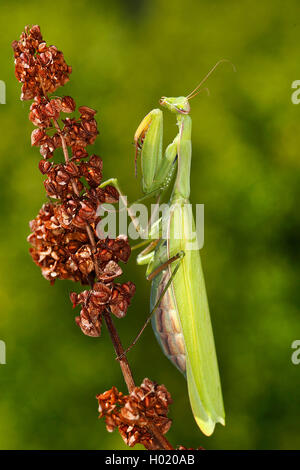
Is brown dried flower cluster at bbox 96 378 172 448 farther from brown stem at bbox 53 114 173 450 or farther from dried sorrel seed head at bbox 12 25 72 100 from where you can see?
dried sorrel seed head at bbox 12 25 72 100

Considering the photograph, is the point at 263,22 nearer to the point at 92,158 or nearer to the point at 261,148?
the point at 261,148

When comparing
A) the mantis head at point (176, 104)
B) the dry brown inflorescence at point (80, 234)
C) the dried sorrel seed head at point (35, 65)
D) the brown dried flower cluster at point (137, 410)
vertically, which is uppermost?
the dried sorrel seed head at point (35, 65)

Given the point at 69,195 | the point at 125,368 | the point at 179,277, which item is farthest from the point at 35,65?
the point at 179,277

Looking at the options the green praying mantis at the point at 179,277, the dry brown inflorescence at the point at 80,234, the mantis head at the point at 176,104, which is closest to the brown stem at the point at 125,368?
the dry brown inflorescence at the point at 80,234

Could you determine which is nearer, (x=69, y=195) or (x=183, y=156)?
(x=69, y=195)

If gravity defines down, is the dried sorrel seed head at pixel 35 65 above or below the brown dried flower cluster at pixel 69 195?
above

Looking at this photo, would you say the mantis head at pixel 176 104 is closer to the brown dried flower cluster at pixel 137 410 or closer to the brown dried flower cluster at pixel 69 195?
the brown dried flower cluster at pixel 69 195

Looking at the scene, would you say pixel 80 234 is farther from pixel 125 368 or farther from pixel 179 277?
pixel 179 277
